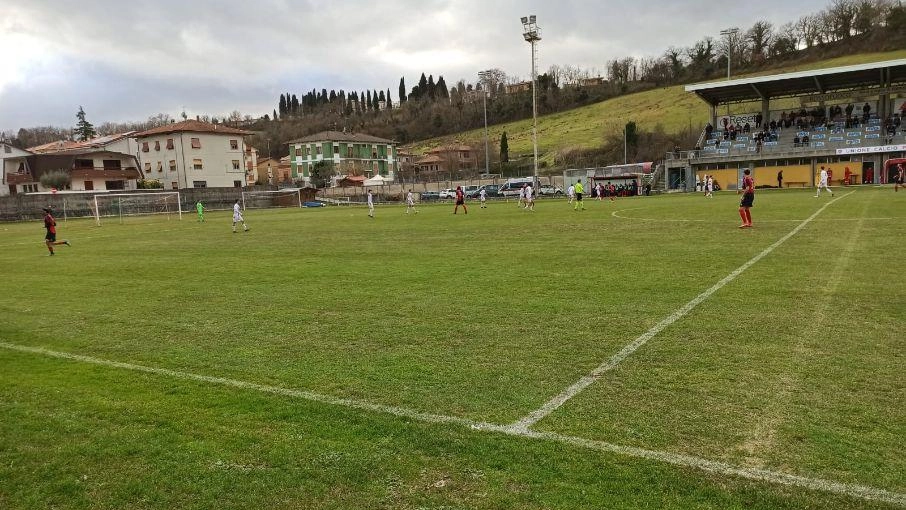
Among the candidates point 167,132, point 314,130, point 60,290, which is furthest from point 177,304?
point 314,130

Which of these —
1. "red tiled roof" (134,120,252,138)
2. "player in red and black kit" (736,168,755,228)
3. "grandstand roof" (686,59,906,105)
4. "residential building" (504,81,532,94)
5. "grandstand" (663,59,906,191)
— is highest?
"residential building" (504,81,532,94)

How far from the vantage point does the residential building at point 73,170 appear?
245 feet

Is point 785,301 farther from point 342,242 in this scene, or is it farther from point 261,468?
point 342,242

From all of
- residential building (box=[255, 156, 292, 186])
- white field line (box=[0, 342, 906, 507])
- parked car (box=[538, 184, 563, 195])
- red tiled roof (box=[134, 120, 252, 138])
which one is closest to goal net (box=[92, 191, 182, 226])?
red tiled roof (box=[134, 120, 252, 138])

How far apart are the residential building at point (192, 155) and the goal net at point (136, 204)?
2357 centimetres

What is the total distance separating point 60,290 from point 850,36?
118 m

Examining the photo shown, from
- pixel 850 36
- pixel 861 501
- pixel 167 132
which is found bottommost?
pixel 861 501

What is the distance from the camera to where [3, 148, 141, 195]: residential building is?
74688 mm

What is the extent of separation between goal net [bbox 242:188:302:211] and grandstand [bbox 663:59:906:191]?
1658 inches

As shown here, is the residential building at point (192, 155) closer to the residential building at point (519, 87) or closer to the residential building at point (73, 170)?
the residential building at point (73, 170)

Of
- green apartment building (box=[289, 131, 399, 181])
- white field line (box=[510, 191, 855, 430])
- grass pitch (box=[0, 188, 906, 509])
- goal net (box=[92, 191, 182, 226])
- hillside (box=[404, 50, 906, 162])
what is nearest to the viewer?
grass pitch (box=[0, 188, 906, 509])

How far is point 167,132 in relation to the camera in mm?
80062

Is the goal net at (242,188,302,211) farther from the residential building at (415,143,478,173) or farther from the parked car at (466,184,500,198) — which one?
the residential building at (415,143,478,173)

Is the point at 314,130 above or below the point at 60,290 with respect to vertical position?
above
